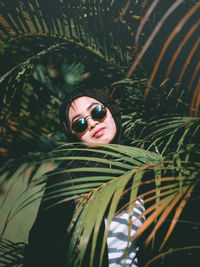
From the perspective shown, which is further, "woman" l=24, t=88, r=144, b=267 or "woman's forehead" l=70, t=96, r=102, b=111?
"woman's forehead" l=70, t=96, r=102, b=111

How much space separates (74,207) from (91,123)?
0.36 metres

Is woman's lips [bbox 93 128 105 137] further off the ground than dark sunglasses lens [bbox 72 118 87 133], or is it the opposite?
dark sunglasses lens [bbox 72 118 87 133]

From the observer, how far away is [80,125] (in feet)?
2.78

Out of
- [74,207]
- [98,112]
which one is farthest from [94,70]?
[74,207]

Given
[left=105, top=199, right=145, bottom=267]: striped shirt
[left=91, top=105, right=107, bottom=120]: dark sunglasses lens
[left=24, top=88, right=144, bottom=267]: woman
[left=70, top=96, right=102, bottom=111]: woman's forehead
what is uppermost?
[left=70, top=96, right=102, bottom=111]: woman's forehead

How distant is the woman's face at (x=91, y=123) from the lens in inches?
33.5

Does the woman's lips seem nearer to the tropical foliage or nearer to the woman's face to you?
the woman's face

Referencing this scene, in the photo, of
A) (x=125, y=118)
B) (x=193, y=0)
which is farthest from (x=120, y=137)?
(x=193, y=0)

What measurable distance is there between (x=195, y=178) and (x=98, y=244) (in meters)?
0.45

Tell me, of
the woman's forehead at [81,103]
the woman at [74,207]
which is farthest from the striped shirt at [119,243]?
the woman's forehead at [81,103]

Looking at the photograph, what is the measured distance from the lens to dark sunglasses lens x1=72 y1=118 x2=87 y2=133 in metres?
0.84

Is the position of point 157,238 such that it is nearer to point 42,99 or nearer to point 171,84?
point 171,84

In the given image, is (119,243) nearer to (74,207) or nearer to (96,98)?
(74,207)

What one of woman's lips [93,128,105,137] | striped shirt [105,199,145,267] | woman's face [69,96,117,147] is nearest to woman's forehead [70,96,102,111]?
woman's face [69,96,117,147]
